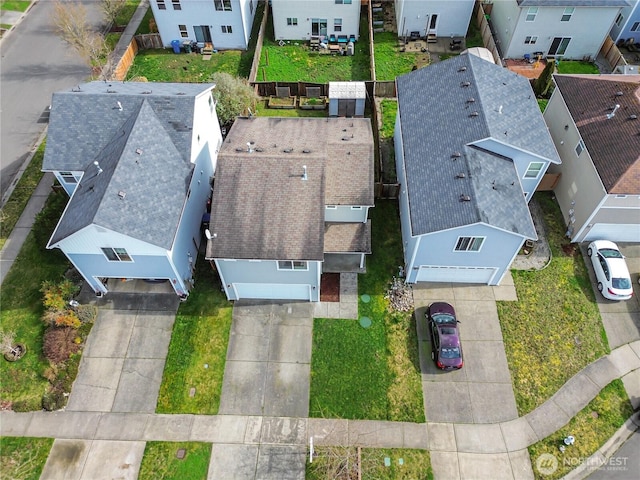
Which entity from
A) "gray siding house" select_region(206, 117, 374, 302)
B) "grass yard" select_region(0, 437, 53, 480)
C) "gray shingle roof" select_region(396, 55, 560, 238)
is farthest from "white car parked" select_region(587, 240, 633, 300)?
"grass yard" select_region(0, 437, 53, 480)

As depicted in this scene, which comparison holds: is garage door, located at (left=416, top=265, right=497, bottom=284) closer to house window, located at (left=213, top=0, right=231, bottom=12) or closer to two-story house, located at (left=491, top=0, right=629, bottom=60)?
two-story house, located at (left=491, top=0, right=629, bottom=60)

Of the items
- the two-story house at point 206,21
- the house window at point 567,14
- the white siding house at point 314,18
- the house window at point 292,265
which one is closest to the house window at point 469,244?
the house window at point 292,265

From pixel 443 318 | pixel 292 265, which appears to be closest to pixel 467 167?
pixel 443 318

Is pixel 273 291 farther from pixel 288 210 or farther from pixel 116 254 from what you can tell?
pixel 116 254

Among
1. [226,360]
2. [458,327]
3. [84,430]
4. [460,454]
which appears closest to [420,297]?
[458,327]

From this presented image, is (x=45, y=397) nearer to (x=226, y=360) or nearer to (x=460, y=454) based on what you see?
(x=226, y=360)

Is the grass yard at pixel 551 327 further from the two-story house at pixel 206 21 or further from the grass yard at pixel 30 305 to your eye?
the two-story house at pixel 206 21
